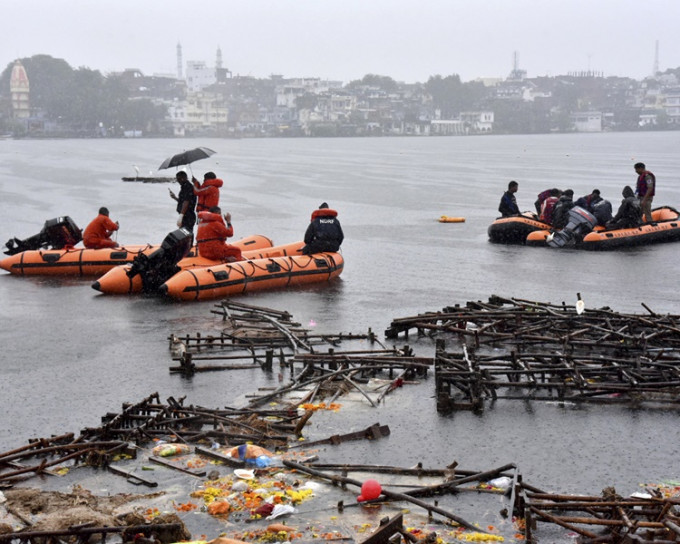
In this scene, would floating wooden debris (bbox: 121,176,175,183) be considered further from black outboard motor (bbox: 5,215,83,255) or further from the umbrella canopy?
the umbrella canopy

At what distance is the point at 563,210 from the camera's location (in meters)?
27.0

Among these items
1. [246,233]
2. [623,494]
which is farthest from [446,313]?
[246,233]

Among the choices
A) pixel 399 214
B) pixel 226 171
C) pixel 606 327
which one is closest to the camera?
pixel 606 327

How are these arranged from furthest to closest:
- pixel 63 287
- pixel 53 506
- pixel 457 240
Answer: pixel 457 240 → pixel 63 287 → pixel 53 506

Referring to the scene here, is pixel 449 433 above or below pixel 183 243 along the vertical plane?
below

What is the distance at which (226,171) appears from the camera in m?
80.6

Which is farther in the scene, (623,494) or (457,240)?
(457,240)

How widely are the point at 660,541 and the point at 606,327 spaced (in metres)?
6.89

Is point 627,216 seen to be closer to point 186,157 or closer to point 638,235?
point 638,235

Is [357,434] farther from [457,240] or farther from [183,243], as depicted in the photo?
[457,240]

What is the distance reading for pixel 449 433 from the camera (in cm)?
1076

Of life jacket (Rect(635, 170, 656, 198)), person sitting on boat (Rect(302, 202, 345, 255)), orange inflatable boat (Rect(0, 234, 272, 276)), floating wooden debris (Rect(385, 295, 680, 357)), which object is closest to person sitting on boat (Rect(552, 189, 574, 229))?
life jacket (Rect(635, 170, 656, 198))

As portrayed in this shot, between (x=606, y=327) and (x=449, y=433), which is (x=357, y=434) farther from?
(x=606, y=327)

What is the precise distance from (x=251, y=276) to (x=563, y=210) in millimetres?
11359
